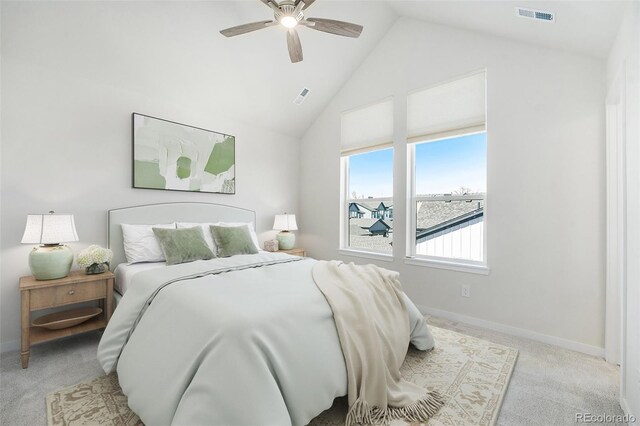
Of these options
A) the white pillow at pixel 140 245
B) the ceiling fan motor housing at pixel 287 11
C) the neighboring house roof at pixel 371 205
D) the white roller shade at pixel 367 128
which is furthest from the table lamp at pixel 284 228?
the ceiling fan motor housing at pixel 287 11

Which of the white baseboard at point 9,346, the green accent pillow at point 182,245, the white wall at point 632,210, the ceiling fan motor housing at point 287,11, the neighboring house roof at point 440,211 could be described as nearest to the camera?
the white wall at point 632,210

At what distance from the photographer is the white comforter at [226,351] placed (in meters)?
1.23

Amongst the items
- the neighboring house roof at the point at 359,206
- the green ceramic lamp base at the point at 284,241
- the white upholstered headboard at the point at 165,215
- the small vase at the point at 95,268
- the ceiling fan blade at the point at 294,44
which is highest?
the ceiling fan blade at the point at 294,44

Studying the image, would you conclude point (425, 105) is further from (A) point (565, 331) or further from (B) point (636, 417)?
(B) point (636, 417)

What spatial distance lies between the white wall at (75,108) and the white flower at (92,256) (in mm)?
350

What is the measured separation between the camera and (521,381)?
6.51 feet

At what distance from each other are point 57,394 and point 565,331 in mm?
3811

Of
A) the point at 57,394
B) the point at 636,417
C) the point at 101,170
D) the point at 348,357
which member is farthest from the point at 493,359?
the point at 101,170

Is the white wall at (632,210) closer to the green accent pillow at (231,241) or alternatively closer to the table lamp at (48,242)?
the green accent pillow at (231,241)

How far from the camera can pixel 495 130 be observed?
2863 mm

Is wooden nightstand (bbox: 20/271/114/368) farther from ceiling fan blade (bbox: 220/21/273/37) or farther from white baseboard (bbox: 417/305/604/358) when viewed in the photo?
white baseboard (bbox: 417/305/604/358)

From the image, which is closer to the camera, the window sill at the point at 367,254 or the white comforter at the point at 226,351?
the white comforter at the point at 226,351

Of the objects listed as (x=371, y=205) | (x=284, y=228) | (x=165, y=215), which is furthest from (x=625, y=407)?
(x=165, y=215)

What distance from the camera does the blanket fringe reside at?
5.02 ft
